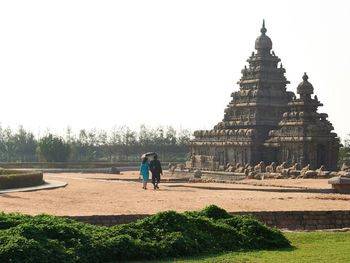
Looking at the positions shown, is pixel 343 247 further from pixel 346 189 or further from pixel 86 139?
pixel 86 139

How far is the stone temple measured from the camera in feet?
215

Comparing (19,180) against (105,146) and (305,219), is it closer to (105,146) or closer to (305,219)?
(305,219)

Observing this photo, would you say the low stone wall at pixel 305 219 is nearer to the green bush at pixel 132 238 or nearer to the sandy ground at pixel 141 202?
the sandy ground at pixel 141 202

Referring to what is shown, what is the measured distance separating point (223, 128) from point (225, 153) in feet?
13.6

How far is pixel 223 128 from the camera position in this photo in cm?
7812

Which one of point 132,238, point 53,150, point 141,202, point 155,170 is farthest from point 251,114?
point 132,238

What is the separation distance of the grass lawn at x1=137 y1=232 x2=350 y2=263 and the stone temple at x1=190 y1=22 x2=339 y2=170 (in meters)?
48.3

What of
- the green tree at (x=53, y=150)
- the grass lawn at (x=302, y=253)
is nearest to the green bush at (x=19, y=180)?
the grass lawn at (x=302, y=253)

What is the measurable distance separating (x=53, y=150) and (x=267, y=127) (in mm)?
26494

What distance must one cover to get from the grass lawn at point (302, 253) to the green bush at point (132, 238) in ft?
1.62

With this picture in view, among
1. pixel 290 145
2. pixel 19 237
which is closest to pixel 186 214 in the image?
pixel 19 237

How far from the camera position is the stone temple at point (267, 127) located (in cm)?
6544

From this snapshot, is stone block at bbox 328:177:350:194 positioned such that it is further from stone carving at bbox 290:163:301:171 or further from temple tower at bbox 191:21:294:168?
temple tower at bbox 191:21:294:168

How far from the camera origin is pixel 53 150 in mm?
83562
